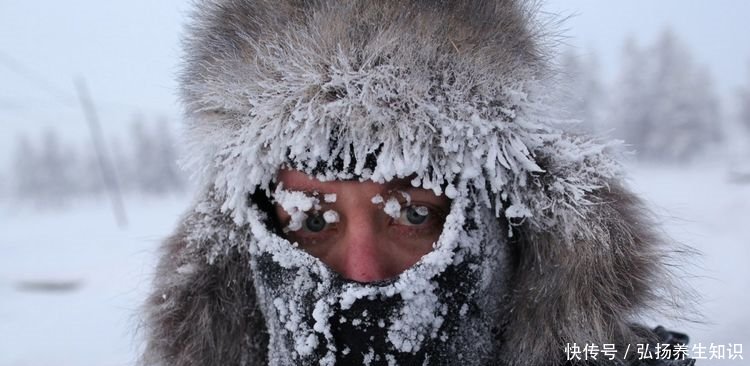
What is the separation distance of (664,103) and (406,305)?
2506 cm

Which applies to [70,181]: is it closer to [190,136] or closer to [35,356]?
[35,356]

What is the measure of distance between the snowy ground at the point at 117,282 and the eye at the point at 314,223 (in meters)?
0.68

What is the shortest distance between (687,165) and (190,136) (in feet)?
79.3

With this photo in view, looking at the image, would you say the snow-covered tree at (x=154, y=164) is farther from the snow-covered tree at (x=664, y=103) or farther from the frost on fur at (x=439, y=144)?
the frost on fur at (x=439, y=144)

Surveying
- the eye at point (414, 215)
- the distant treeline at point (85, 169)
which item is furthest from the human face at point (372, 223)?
the distant treeline at point (85, 169)

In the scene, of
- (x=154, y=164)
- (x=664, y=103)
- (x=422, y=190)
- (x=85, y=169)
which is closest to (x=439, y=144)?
(x=422, y=190)

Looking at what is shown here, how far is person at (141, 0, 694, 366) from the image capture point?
1165 mm

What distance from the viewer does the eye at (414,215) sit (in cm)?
129

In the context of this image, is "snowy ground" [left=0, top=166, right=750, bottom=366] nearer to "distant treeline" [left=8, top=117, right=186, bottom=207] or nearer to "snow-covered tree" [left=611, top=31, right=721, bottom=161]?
"snow-covered tree" [left=611, top=31, right=721, bottom=161]

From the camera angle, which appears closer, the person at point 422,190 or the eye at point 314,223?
the person at point 422,190

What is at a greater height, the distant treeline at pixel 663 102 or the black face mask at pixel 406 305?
the distant treeline at pixel 663 102

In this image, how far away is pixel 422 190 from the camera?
1252 millimetres

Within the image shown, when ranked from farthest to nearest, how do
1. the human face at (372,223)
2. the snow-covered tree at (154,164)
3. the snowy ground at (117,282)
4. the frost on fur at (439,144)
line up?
1. the snow-covered tree at (154,164)
2. the snowy ground at (117,282)
3. the human face at (372,223)
4. the frost on fur at (439,144)

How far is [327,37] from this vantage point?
1.19 m
